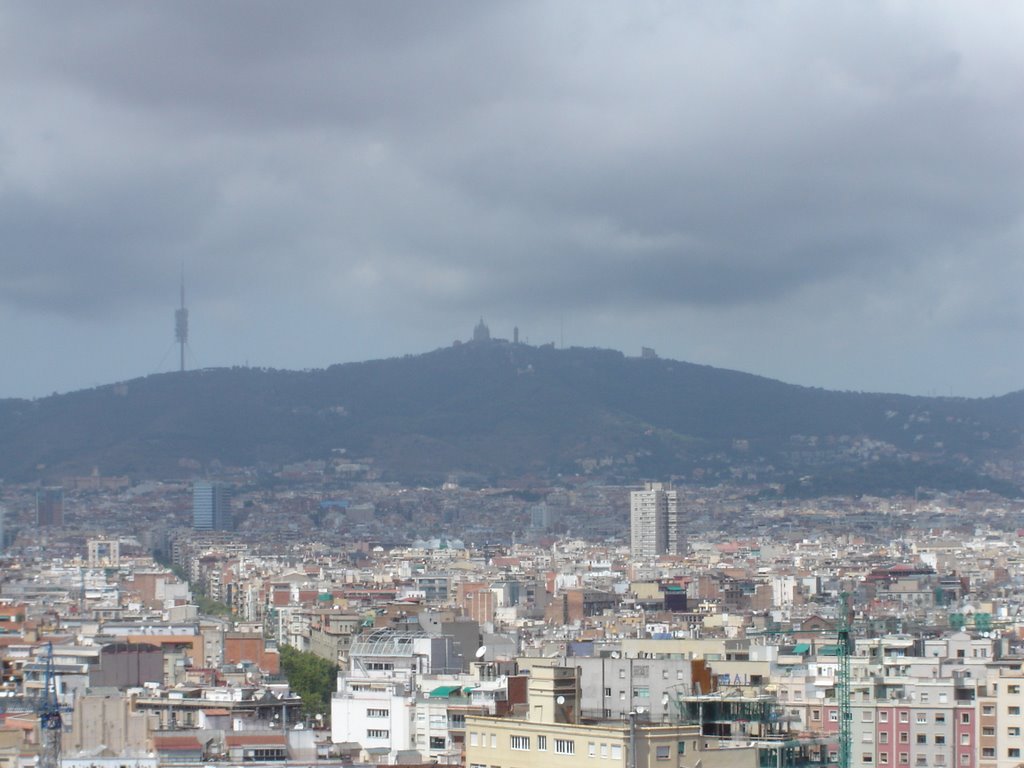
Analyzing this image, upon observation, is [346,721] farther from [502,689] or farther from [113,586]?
[113,586]

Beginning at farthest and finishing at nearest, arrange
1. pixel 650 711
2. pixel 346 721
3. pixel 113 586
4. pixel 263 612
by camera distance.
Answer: pixel 113 586, pixel 263 612, pixel 346 721, pixel 650 711

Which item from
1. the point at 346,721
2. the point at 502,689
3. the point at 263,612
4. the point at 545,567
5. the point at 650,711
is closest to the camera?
the point at 650,711

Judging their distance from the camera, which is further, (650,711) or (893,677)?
(893,677)

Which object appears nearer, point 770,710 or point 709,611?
point 770,710

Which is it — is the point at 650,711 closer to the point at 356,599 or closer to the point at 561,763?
the point at 561,763

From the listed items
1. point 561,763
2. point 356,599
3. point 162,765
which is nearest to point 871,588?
point 356,599

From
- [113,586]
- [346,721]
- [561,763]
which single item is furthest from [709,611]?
[561,763]
